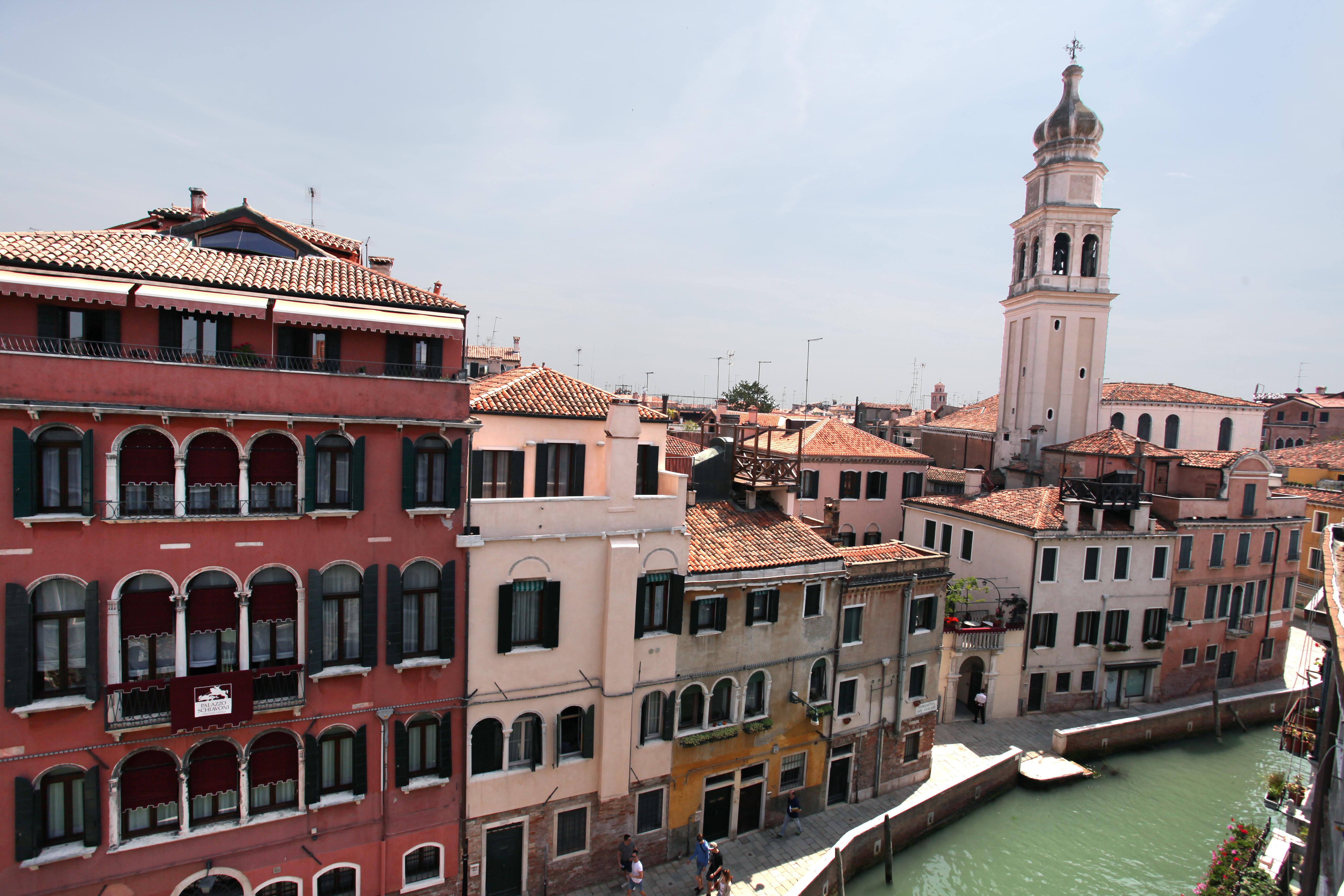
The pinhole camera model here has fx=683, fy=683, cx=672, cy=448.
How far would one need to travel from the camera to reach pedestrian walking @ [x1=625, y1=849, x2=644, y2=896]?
16016 mm

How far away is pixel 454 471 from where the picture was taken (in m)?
14.5

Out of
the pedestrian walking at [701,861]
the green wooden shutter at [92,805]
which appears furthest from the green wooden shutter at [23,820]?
the pedestrian walking at [701,861]

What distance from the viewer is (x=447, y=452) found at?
1452cm

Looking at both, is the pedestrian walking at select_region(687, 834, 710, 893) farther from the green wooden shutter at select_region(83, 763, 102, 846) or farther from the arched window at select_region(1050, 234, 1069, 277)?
the arched window at select_region(1050, 234, 1069, 277)

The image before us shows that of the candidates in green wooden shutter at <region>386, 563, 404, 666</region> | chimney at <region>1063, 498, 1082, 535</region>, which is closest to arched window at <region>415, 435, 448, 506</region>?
green wooden shutter at <region>386, 563, 404, 666</region>

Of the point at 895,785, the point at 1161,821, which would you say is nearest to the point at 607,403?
the point at 895,785

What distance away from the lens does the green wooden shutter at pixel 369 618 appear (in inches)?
549

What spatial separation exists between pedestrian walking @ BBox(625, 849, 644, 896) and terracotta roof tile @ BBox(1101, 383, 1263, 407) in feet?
122

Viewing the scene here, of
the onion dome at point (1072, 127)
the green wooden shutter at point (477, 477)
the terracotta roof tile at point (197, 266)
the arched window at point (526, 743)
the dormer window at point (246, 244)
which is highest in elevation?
the onion dome at point (1072, 127)

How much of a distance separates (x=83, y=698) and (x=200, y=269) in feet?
25.8

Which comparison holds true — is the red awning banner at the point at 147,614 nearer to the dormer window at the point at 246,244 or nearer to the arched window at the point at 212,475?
the arched window at the point at 212,475

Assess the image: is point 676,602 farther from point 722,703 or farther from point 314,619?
point 314,619

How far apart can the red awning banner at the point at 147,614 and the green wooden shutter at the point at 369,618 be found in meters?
3.12

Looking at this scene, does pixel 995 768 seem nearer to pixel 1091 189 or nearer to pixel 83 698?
pixel 83 698
